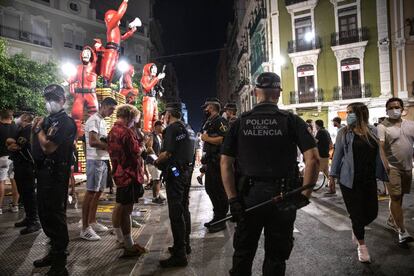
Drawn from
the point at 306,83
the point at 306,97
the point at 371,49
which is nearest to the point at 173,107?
the point at 306,97

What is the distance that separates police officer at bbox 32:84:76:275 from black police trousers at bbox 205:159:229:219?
2.53m

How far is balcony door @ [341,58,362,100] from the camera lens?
25.9 metres

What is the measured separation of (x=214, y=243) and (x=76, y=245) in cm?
198

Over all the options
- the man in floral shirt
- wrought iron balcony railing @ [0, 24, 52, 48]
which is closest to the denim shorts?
the man in floral shirt

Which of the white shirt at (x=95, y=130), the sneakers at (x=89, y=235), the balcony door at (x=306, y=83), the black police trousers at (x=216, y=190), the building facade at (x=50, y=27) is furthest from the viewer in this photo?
the building facade at (x=50, y=27)

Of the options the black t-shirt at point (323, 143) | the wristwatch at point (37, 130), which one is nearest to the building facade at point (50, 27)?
the black t-shirt at point (323, 143)

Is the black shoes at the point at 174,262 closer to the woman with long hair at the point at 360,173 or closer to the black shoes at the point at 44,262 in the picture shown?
the black shoes at the point at 44,262

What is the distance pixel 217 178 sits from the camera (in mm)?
5863

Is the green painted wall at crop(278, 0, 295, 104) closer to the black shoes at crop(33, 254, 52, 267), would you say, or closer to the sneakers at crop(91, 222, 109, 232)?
the sneakers at crop(91, 222, 109, 232)

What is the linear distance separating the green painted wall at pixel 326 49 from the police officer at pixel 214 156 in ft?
75.4

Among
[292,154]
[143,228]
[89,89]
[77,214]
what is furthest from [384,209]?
[89,89]

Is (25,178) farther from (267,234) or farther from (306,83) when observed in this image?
(306,83)

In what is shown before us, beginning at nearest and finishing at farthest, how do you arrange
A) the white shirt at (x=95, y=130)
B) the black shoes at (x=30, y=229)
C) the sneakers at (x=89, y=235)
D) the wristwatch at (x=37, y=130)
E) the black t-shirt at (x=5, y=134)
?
the wristwatch at (x=37, y=130) < the sneakers at (x=89, y=235) < the white shirt at (x=95, y=130) < the black shoes at (x=30, y=229) < the black t-shirt at (x=5, y=134)

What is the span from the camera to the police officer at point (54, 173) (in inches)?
148
